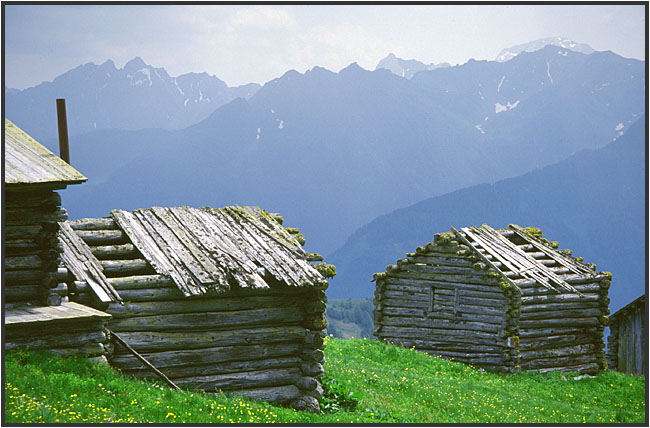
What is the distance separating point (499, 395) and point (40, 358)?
11.6 meters

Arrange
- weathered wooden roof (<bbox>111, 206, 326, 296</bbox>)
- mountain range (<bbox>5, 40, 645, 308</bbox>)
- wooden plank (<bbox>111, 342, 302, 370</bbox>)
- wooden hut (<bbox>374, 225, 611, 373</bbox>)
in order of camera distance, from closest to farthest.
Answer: wooden plank (<bbox>111, 342, 302, 370</bbox>)
weathered wooden roof (<bbox>111, 206, 326, 296</bbox>)
wooden hut (<bbox>374, 225, 611, 373</bbox>)
mountain range (<bbox>5, 40, 645, 308</bbox>)

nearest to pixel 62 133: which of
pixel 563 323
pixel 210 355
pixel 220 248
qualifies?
pixel 220 248

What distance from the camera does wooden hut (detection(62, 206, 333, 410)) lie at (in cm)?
1140

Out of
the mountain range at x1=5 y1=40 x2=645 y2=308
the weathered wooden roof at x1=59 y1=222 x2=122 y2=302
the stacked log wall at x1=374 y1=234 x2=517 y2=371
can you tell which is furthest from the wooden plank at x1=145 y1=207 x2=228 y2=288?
the mountain range at x1=5 y1=40 x2=645 y2=308

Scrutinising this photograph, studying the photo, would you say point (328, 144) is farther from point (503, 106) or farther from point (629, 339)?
point (629, 339)

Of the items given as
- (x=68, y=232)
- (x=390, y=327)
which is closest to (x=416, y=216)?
(x=390, y=327)

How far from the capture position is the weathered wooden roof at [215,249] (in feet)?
38.8

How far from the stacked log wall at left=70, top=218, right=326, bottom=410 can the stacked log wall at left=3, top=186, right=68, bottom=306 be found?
0.71 m

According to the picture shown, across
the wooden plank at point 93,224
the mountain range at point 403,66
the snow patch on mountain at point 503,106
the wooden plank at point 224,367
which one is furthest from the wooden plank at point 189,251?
the snow patch on mountain at point 503,106

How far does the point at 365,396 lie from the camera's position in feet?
46.1

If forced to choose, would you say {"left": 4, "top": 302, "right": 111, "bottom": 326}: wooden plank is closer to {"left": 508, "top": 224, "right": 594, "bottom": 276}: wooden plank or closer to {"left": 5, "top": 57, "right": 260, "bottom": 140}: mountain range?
{"left": 508, "top": 224, "right": 594, "bottom": 276}: wooden plank

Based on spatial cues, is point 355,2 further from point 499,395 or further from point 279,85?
point 279,85

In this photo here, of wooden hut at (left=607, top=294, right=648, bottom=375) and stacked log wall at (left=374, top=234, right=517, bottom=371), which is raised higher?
stacked log wall at (left=374, top=234, right=517, bottom=371)

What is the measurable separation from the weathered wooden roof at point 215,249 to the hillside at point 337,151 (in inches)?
5898
